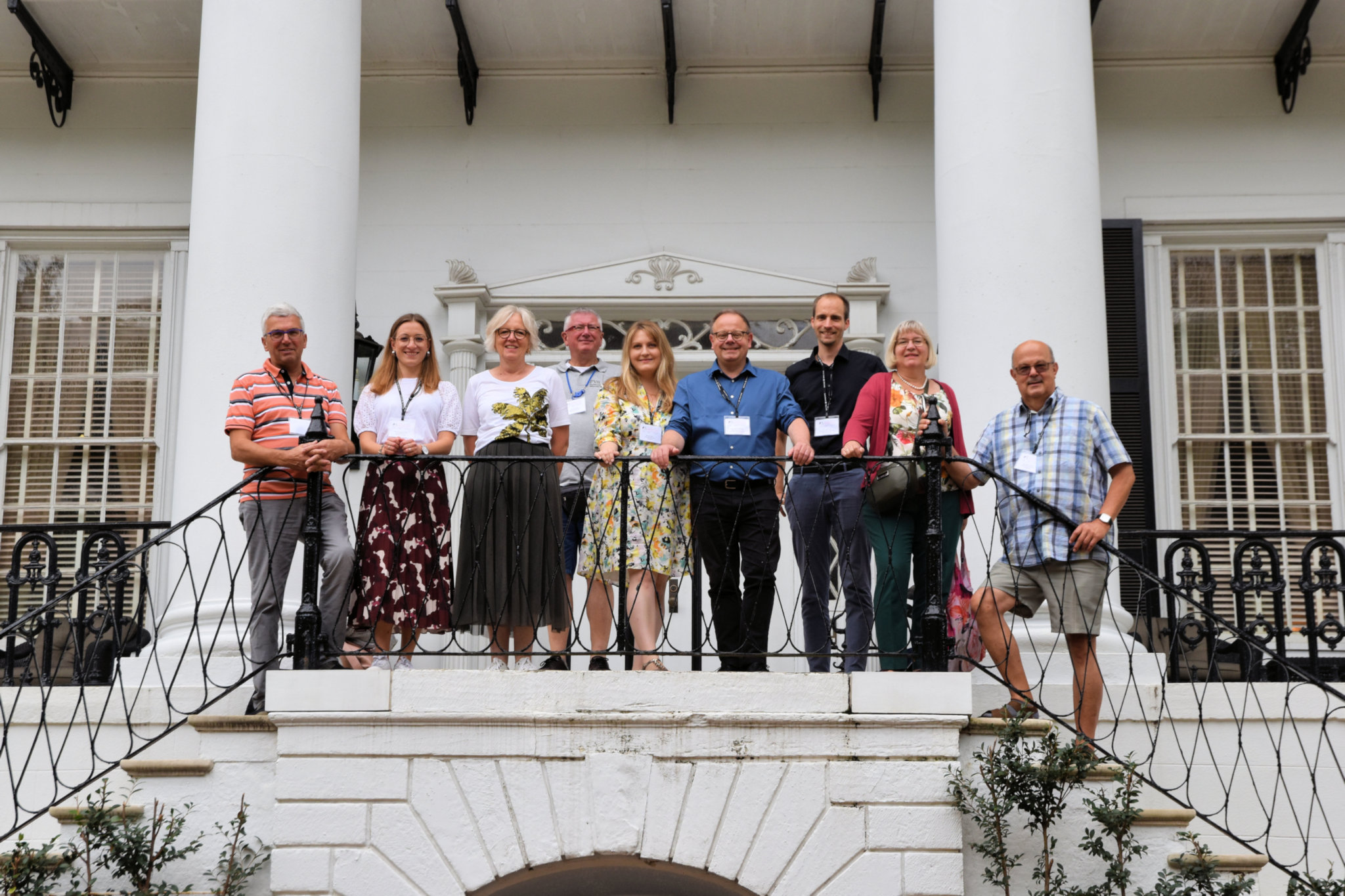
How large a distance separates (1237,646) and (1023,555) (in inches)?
116

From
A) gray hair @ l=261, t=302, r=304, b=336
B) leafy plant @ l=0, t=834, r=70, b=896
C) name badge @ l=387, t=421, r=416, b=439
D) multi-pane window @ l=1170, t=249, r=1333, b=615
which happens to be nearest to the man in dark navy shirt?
name badge @ l=387, t=421, r=416, b=439

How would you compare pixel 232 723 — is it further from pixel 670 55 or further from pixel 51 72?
pixel 51 72

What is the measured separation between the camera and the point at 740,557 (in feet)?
21.7

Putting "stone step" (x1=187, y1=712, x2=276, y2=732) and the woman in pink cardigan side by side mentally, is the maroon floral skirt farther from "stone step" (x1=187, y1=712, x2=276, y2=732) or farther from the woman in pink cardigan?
the woman in pink cardigan

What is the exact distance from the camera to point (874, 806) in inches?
A: 238

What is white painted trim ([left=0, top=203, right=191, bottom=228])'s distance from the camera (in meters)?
10.6

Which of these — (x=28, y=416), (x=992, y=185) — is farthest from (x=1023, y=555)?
(x=28, y=416)

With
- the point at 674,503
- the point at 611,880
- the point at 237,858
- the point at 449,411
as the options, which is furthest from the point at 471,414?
the point at 611,880

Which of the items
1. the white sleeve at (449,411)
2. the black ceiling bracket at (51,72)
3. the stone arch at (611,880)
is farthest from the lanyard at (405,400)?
the black ceiling bracket at (51,72)

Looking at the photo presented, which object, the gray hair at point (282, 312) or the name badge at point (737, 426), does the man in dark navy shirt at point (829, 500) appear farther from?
the gray hair at point (282, 312)

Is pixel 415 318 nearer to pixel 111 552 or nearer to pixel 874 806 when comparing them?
pixel 874 806

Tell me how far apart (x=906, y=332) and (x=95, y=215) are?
669 centimetres

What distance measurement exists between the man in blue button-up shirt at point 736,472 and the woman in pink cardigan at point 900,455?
33 centimetres

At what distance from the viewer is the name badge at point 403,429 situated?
6.83m
